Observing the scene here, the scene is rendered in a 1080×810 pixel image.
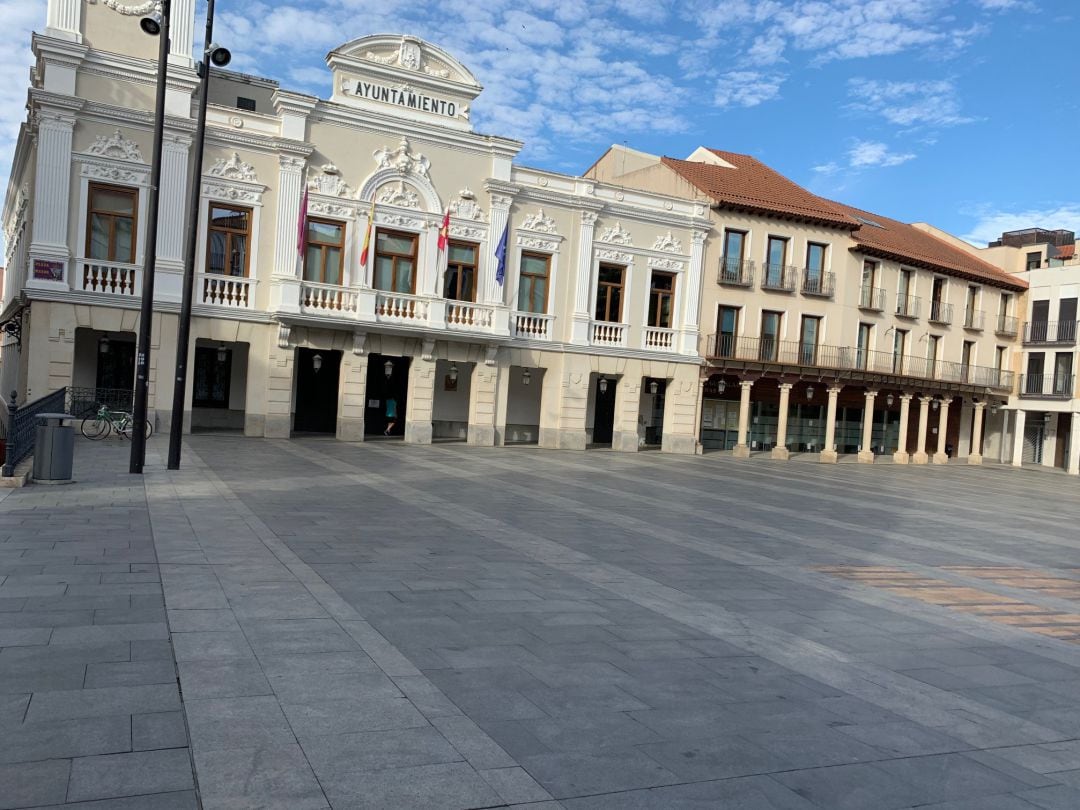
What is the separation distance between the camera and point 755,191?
3428cm

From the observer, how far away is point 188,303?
15055mm

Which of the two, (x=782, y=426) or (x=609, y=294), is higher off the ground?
(x=609, y=294)

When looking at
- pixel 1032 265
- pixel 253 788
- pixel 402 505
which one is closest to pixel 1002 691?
pixel 253 788

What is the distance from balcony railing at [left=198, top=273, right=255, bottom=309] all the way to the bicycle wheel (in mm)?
4858

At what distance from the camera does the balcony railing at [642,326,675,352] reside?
102 feet

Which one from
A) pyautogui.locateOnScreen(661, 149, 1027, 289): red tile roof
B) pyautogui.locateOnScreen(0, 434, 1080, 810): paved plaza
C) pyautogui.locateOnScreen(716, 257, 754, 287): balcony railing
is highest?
pyautogui.locateOnScreen(661, 149, 1027, 289): red tile roof

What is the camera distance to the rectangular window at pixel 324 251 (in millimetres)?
25328

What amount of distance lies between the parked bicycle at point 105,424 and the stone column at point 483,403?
10.4 m

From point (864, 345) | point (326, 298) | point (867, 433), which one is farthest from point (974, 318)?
point (326, 298)

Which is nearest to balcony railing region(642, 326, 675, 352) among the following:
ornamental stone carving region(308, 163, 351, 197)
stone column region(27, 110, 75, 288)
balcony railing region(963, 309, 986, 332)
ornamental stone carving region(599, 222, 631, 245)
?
ornamental stone carving region(599, 222, 631, 245)

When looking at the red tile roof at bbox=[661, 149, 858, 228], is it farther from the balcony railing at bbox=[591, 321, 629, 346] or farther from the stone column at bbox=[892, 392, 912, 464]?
the stone column at bbox=[892, 392, 912, 464]

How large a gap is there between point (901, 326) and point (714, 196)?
11.9m

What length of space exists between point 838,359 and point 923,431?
8394 millimetres

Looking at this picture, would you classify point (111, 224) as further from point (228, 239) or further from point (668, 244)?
point (668, 244)
